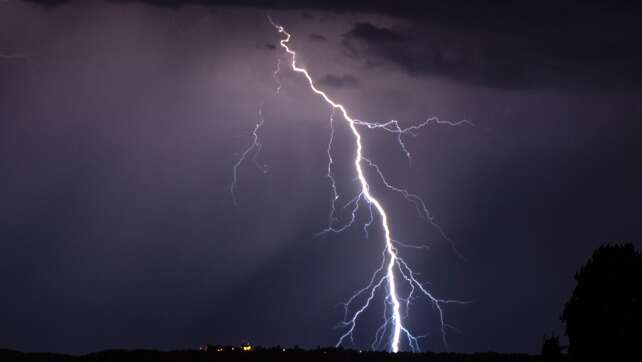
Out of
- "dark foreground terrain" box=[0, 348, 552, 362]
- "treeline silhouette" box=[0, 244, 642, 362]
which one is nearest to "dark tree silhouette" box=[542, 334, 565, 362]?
"treeline silhouette" box=[0, 244, 642, 362]

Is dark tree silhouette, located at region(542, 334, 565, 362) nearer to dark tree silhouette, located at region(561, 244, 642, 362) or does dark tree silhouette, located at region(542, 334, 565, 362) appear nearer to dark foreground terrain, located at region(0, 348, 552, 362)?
dark tree silhouette, located at region(561, 244, 642, 362)

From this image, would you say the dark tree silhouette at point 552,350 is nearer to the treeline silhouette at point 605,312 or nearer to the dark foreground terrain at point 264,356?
the treeline silhouette at point 605,312

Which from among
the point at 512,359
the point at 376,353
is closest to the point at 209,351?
the point at 376,353

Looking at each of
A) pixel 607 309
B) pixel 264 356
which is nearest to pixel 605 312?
pixel 607 309

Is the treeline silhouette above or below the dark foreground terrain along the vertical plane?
below

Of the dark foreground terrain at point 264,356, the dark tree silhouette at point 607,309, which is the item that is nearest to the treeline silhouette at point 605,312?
the dark tree silhouette at point 607,309

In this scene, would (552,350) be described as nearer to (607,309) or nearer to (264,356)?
(607,309)
